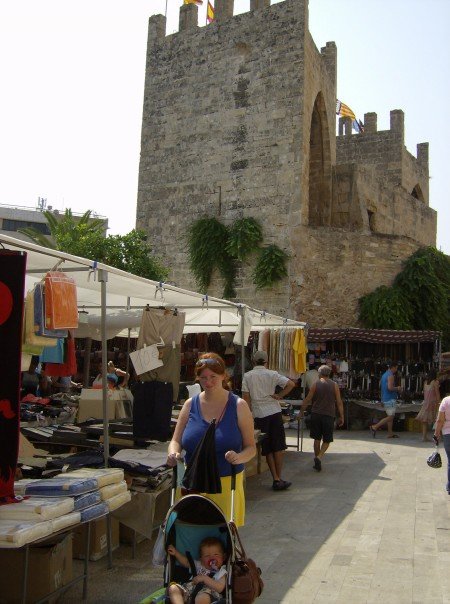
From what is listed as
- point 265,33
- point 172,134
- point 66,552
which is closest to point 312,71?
point 265,33

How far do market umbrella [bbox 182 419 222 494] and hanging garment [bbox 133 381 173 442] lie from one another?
2504 mm

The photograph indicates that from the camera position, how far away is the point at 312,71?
1675cm

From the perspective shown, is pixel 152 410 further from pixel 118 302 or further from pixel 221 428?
pixel 118 302

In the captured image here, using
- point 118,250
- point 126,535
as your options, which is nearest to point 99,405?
point 126,535

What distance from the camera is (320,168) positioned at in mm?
18422

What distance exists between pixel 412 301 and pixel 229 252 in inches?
192

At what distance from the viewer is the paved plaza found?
416 cm

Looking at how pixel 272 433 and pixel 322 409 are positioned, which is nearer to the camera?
pixel 272 433

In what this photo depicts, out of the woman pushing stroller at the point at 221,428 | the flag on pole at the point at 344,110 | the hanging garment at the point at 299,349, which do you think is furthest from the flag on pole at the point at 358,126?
the woman pushing stroller at the point at 221,428

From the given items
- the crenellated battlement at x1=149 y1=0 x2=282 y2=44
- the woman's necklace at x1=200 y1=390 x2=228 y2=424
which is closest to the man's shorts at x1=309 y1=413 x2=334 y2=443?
the woman's necklace at x1=200 y1=390 x2=228 y2=424

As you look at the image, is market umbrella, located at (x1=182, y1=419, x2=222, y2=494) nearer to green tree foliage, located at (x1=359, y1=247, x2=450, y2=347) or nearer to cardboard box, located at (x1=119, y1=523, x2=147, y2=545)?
cardboard box, located at (x1=119, y1=523, x2=147, y2=545)

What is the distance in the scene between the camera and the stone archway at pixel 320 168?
719 inches

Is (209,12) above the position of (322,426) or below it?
above

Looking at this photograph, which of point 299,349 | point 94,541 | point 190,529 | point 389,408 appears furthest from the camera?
point 389,408
